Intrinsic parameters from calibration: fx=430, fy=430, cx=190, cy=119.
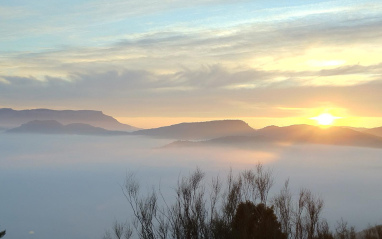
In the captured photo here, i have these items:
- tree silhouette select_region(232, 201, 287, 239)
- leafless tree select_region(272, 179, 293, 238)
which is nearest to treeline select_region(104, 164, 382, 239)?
tree silhouette select_region(232, 201, 287, 239)

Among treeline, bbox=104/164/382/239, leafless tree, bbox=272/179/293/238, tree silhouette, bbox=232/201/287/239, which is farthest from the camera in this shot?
leafless tree, bbox=272/179/293/238

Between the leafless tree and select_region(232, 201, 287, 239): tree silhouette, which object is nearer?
select_region(232, 201, 287, 239): tree silhouette

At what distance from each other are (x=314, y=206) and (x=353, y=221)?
16959 cm

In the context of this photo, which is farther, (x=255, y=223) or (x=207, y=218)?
(x=207, y=218)

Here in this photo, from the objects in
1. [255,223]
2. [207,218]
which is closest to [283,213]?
[255,223]

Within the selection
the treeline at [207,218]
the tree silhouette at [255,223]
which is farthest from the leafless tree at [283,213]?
the tree silhouette at [255,223]

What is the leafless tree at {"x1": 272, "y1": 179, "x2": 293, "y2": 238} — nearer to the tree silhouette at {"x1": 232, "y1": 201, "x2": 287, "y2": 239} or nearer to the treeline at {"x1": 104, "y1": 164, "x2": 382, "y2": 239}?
the treeline at {"x1": 104, "y1": 164, "x2": 382, "y2": 239}

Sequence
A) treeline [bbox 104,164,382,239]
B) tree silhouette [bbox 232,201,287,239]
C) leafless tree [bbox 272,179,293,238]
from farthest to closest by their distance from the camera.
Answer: leafless tree [bbox 272,179,293,238], treeline [bbox 104,164,382,239], tree silhouette [bbox 232,201,287,239]

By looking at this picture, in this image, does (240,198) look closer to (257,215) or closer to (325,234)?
(257,215)

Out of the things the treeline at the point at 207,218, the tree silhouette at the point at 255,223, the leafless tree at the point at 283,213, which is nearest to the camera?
the tree silhouette at the point at 255,223

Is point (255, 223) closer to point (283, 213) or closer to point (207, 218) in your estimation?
point (207, 218)

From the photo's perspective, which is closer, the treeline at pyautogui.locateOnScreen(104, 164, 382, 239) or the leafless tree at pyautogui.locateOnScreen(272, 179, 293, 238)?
the treeline at pyautogui.locateOnScreen(104, 164, 382, 239)

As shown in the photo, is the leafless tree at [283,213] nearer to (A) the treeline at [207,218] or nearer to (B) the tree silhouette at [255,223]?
(A) the treeline at [207,218]

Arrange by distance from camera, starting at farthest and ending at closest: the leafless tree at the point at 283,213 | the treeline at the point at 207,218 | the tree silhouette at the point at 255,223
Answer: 1. the leafless tree at the point at 283,213
2. the treeline at the point at 207,218
3. the tree silhouette at the point at 255,223
